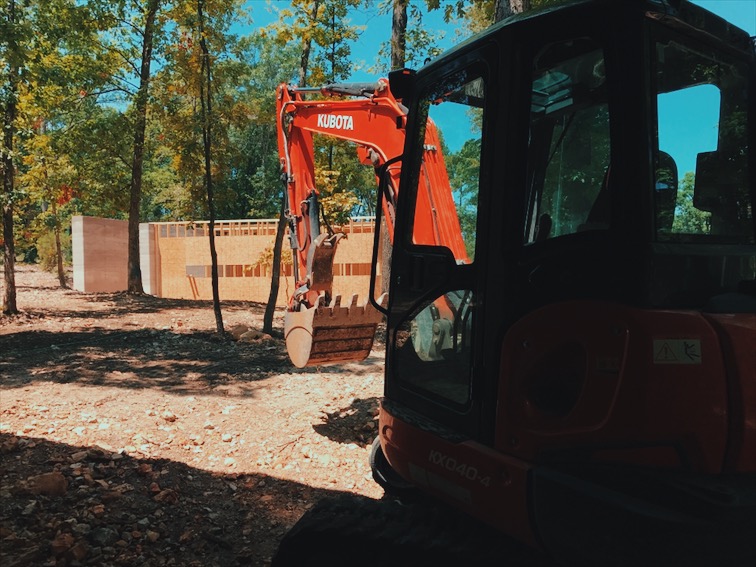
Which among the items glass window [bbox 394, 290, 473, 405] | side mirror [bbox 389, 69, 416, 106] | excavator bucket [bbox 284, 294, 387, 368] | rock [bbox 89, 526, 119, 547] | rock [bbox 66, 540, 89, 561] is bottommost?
rock [bbox 89, 526, 119, 547]

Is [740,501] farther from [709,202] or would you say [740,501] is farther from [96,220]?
[96,220]

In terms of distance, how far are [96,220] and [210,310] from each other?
8.00 metres

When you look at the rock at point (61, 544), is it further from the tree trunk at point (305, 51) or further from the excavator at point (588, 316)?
the tree trunk at point (305, 51)

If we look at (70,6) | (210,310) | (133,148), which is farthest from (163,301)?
(70,6)

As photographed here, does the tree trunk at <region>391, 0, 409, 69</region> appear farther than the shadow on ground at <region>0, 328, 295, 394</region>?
Yes

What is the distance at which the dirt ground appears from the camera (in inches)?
147

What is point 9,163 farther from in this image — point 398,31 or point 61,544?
point 61,544

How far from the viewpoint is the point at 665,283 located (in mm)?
1834

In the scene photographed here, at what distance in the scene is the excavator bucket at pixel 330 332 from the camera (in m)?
5.14

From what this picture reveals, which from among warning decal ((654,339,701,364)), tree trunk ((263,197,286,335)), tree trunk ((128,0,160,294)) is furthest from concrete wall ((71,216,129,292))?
warning decal ((654,339,701,364))

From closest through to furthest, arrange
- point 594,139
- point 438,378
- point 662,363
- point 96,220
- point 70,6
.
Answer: point 662,363, point 594,139, point 438,378, point 70,6, point 96,220

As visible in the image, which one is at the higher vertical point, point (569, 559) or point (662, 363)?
point (662, 363)

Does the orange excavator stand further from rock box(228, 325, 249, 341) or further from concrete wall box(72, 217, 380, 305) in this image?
concrete wall box(72, 217, 380, 305)

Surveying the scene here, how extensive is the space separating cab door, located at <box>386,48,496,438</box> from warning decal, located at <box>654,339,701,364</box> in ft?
2.15
